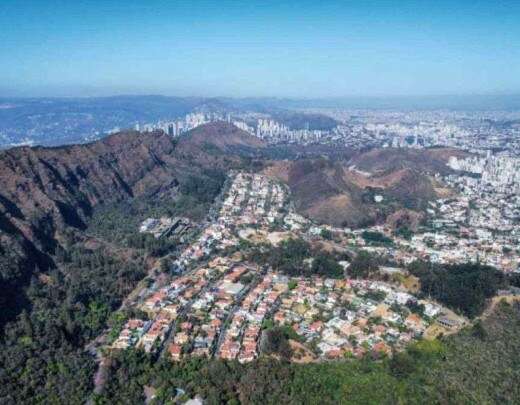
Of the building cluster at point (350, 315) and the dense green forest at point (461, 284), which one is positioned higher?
the dense green forest at point (461, 284)

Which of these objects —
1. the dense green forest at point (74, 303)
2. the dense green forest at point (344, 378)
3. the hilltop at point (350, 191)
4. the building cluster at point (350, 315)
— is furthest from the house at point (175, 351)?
the hilltop at point (350, 191)

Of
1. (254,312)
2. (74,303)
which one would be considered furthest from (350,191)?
(74,303)

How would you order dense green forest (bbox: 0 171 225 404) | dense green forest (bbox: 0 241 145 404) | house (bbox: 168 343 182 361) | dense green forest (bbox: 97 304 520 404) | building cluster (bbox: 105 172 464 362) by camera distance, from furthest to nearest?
building cluster (bbox: 105 172 464 362), house (bbox: 168 343 182 361), dense green forest (bbox: 0 171 225 404), dense green forest (bbox: 0 241 145 404), dense green forest (bbox: 97 304 520 404)

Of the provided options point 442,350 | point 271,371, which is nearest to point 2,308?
point 271,371

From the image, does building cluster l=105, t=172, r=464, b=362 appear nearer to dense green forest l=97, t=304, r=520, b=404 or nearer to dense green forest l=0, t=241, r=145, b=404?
dense green forest l=97, t=304, r=520, b=404

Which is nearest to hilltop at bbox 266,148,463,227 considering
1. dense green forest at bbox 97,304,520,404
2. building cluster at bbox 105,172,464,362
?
building cluster at bbox 105,172,464,362

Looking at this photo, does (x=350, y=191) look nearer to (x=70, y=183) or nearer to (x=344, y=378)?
(x=70, y=183)

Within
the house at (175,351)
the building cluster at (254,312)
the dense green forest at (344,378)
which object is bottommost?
the building cluster at (254,312)

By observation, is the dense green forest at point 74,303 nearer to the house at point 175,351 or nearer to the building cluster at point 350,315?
the house at point 175,351

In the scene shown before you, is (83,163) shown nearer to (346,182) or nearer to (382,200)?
(346,182)
